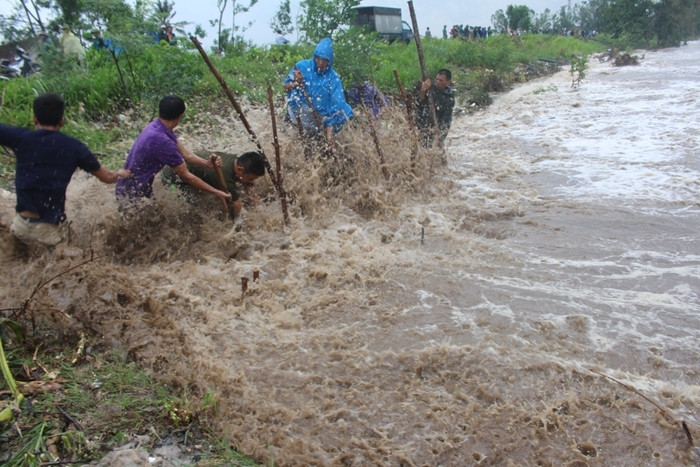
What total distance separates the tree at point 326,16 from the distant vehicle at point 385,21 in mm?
12000

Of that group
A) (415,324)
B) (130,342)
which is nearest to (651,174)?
(415,324)

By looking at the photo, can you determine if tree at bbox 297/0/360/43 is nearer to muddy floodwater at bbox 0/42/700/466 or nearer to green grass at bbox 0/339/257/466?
muddy floodwater at bbox 0/42/700/466

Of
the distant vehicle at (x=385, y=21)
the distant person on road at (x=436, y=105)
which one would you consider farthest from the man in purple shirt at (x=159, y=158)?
the distant vehicle at (x=385, y=21)

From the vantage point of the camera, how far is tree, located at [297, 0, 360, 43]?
26.6ft

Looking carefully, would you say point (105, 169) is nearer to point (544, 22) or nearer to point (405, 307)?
point (405, 307)

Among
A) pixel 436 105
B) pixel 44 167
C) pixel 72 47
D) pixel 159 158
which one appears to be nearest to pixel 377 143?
pixel 436 105

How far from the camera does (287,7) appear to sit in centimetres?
1409

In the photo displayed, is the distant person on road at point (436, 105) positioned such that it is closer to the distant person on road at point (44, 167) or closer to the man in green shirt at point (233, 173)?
the man in green shirt at point (233, 173)

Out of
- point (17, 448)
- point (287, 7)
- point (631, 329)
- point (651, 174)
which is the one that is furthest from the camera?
point (287, 7)

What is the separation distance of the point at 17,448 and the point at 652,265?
4.57 meters

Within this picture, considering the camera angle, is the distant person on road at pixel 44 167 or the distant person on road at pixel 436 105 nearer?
the distant person on road at pixel 44 167

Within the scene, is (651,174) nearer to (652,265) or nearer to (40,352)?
(652,265)

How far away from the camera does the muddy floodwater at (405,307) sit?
111 inches

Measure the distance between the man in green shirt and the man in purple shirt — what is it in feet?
0.50
